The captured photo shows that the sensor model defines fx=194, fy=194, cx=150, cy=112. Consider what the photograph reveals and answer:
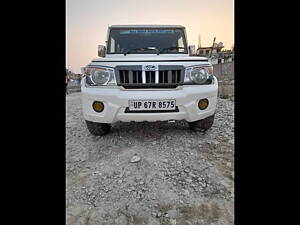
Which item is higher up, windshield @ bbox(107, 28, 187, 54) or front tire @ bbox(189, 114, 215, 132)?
windshield @ bbox(107, 28, 187, 54)

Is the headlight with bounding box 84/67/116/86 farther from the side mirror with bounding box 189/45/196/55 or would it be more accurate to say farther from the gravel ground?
the side mirror with bounding box 189/45/196/55

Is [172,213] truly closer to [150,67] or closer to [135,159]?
[135,159]

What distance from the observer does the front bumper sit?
2414 millimetres

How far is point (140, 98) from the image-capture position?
2395 mm

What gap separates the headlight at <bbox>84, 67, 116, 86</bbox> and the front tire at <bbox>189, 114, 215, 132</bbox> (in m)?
1.37

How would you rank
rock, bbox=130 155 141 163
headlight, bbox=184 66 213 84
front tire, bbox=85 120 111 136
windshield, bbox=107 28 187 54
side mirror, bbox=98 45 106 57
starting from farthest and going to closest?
side mirror, bbox=98 45 106 57 < windshield, bbox=107 28 187 54 < front tire, bbox=85 120 111 136 < headlight, bbox=184 66 213 84 < rock, bbox=130 155 141 163

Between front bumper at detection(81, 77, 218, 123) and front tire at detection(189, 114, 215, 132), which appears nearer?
front bumper at detection(81, 77, 218, 123)

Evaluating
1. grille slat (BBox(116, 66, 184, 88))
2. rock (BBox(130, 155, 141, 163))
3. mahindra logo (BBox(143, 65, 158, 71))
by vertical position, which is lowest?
rock (BBox(130, 155, 141, 163))

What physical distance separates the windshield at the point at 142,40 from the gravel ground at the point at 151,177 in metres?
1.36

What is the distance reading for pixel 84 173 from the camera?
214 cm

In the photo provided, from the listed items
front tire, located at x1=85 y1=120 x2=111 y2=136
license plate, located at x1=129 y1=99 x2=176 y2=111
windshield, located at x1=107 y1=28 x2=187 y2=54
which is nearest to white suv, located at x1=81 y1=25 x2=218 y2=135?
license plate, located at x1=129 y1=99 x2=176 y2=111
